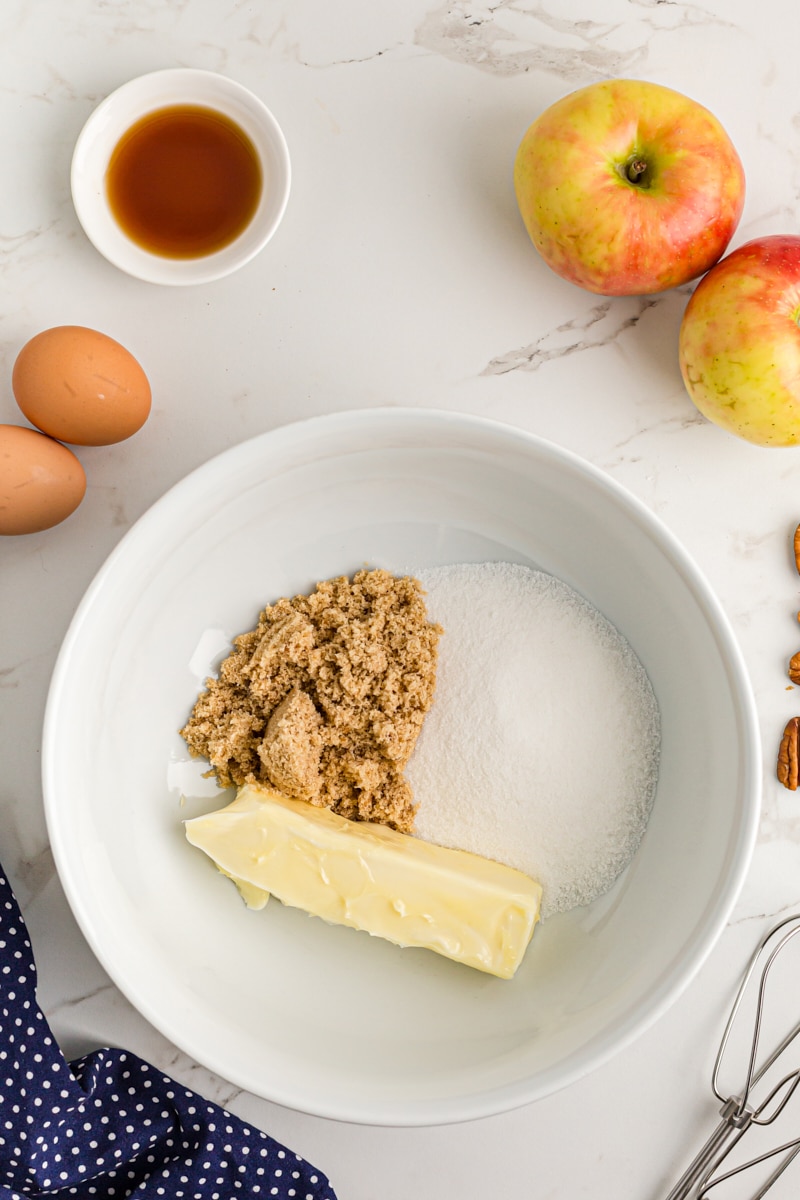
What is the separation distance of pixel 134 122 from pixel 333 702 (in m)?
→ 0.67

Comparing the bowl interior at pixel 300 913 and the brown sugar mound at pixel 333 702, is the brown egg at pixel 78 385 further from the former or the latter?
the brown sugar mound at pixel 333 702

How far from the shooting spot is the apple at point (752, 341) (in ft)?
2.83

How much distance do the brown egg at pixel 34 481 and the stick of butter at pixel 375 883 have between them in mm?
357

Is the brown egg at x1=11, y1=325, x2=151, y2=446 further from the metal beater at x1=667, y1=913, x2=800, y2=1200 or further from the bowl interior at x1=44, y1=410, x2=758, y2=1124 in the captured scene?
the metal beater at x1=667, y1=913, x2=800, y2=1200

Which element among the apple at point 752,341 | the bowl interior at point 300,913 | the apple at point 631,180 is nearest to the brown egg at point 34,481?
the bowl interior at point 300,913

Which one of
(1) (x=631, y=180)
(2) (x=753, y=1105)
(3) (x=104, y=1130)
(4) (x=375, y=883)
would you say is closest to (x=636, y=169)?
(1) (x=631, y=180)

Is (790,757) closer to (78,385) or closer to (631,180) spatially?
(631,180)

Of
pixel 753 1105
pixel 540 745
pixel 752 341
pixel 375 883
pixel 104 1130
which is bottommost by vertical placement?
pixel 104 1130

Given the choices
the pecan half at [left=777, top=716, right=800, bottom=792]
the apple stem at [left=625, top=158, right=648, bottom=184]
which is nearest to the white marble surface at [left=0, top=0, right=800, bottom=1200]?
the pecan half at [left=777, top=716, right=800, bottom=792]

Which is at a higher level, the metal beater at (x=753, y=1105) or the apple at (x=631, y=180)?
the apple at (x=631, y=180)

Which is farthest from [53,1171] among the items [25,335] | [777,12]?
[777,12]

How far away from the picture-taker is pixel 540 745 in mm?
888

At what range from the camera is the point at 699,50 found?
98 cm

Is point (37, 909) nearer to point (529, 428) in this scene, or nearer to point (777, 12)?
point (529, 428)
